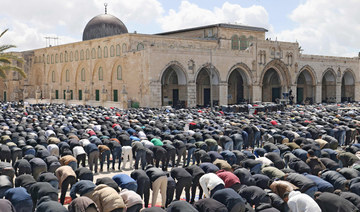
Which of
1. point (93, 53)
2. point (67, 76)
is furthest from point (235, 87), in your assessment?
point (67, 76)

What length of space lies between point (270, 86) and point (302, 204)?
45921 millimetres

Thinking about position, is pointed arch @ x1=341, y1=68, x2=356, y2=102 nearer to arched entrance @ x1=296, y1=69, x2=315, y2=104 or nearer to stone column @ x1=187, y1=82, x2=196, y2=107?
arched entrance @ x1=296, y1=69, x2=315, y2=104

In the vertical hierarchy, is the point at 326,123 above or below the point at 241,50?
below

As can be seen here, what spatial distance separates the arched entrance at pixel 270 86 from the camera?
171 ft

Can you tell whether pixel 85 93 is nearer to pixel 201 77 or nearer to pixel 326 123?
pixel 201 77

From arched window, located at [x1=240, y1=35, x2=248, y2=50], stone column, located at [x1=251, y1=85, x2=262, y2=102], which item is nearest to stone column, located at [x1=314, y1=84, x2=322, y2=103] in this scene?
stone column, located at [x1=251, y1=85, x2=262, y2=102]

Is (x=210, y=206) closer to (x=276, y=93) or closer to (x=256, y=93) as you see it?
(x=256, y=93)

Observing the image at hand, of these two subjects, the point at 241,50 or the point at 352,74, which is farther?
the point at 352,74

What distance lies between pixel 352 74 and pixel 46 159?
184ft

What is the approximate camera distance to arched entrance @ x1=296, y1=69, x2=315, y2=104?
53750 mm

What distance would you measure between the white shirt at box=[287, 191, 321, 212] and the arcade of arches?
32.5 meters

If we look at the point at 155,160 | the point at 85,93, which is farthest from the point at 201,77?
Result: the point at 155,160

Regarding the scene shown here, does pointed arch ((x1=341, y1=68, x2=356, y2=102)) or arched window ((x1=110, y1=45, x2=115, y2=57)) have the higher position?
arched window ((x1=110, y1=45, x2=115, y2=57))

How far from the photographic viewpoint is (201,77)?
47781 millimetres
